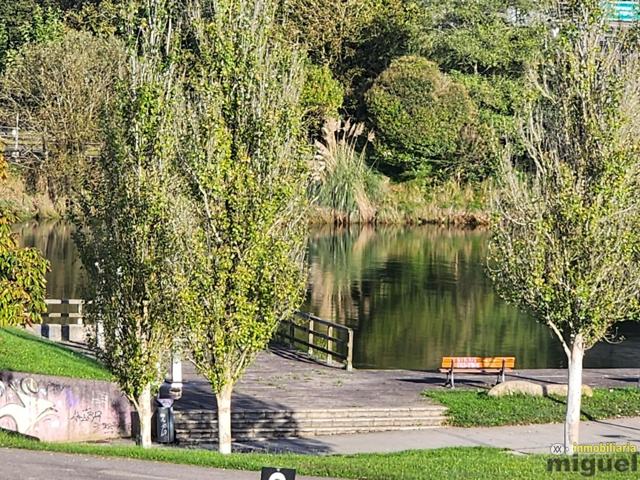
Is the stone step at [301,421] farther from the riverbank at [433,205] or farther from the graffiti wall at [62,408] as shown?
the riverbank at [433,205]

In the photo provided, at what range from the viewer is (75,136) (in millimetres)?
79188

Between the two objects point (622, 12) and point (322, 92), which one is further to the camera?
point (322, 92)

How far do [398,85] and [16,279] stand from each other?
223 feet

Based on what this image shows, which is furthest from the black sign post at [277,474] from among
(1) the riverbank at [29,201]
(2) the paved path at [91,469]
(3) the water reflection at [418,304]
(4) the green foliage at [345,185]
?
(4) the green foliage at [345,185]

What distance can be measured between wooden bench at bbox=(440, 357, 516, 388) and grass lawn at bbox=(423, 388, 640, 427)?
1162 millimetres

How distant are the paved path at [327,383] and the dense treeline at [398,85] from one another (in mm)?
49374

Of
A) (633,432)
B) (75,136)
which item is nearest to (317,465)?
(633,432)

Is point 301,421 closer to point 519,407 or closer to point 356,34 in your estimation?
point 519,407

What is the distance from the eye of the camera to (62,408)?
30.5 metres

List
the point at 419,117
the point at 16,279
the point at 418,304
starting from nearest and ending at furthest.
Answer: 1. the point at 16,279
2. the point at 418,304
3. the point at 419,117

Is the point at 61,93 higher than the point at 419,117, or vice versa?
the point at 61,93

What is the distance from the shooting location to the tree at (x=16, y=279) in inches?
1073

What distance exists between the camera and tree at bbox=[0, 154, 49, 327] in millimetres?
27250

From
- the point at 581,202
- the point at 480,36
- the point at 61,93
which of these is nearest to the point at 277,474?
the point at 581,202
